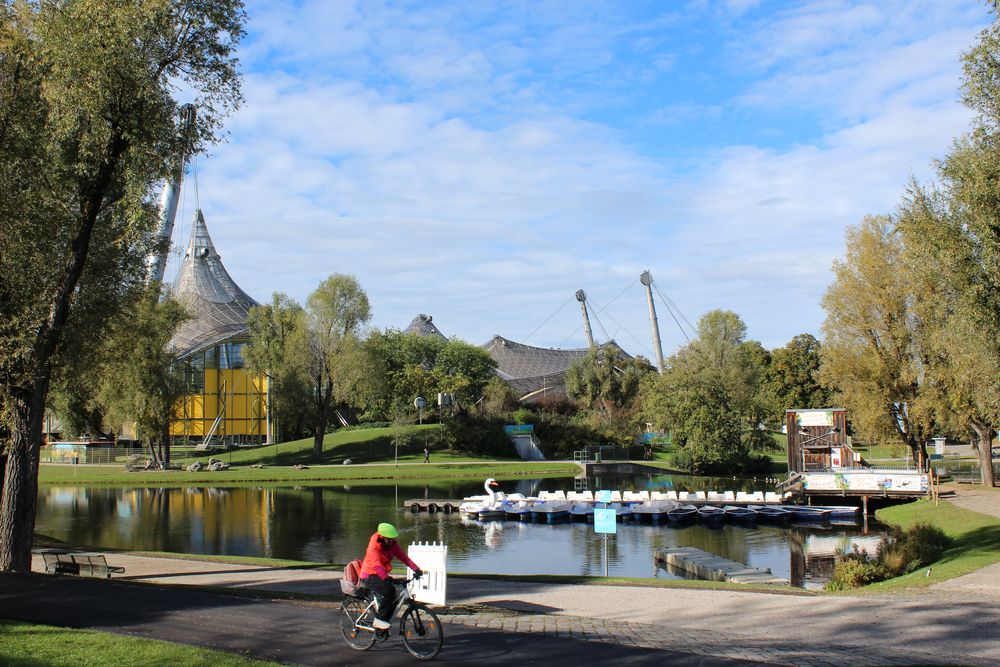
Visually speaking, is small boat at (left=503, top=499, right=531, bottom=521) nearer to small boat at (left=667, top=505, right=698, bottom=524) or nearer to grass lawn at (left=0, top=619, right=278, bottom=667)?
small boat at (left=667, top=505, right=698, bottom=524)

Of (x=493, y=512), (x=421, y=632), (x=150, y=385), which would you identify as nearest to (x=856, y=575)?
(x=421, y=632)

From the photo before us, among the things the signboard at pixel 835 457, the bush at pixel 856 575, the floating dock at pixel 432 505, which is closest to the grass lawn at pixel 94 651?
the bush at pixel 856 575

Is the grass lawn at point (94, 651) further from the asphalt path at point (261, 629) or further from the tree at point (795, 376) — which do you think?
the tree at point (795, 376)

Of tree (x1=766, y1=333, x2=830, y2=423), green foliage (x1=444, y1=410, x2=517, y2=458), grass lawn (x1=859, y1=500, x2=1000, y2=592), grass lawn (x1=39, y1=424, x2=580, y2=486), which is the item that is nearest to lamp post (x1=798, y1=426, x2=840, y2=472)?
grass lawn (x1=859, y1=500, x2=1000, y2=592)

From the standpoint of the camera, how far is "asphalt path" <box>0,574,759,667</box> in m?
10.1

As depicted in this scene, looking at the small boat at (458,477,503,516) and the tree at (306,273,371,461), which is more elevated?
the tree at (306,273,371,461)

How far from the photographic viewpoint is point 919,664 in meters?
9.76

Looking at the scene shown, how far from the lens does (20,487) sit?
16922 mm

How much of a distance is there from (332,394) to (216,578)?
49.6m

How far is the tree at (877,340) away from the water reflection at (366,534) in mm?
6821

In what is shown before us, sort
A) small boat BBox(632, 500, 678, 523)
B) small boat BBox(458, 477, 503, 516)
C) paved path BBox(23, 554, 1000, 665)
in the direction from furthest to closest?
small boat BBox(458, 477, 503, 516) → small boat BBox(632, 500, 678, 523) → paved path BBox(23, 554, 1000, 665)

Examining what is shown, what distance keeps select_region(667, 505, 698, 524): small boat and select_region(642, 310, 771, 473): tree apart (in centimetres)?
2696

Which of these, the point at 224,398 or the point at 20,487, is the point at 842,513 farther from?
the point at 224,398

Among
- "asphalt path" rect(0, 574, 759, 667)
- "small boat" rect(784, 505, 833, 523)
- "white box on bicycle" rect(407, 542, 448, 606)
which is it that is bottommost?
"small boat" rect(784, 505, 833, 523)
